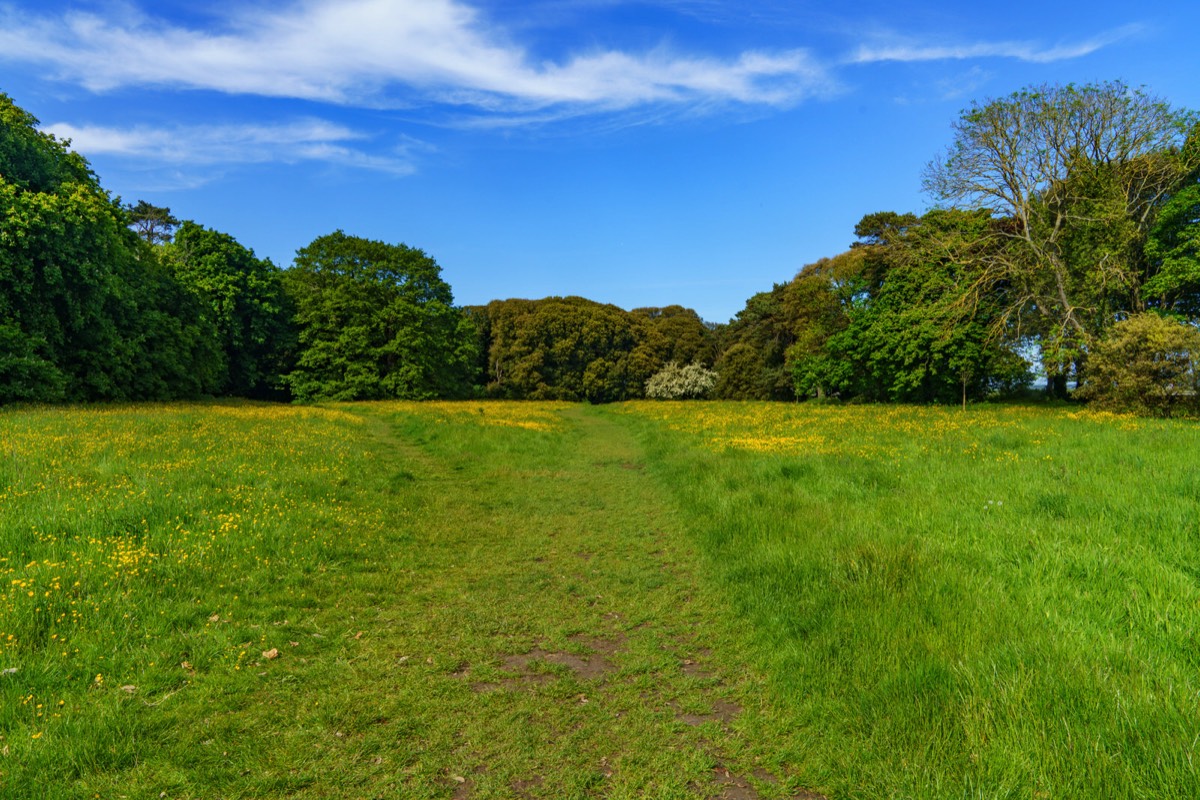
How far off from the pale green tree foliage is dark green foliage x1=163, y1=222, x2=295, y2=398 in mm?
42735

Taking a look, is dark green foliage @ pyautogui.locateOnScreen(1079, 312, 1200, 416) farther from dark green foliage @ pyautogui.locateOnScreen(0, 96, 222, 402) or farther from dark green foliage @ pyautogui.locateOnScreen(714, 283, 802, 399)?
dark green foliage @ pyautogui.locateOnScreen(0, 96, 222, 402)

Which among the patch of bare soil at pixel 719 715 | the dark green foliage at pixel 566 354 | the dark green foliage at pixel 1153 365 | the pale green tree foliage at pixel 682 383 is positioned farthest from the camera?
the dark green foliage at pixel 566 354

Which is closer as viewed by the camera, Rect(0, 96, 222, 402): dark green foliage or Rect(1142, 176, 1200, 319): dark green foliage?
Rect(0, 96, 222, 402): dark green foliage

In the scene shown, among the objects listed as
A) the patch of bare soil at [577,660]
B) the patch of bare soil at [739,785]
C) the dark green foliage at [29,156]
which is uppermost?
the dark green foliage at [29,156]

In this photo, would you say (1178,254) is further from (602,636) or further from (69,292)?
(69,292)

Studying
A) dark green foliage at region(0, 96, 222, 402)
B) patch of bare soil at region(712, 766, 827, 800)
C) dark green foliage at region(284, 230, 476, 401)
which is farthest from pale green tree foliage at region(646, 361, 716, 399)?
patch of bare soil at region(712, 766, 827, 800)

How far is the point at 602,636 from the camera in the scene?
20.4 feet

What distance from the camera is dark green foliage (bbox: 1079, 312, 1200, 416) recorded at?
22.6 meters

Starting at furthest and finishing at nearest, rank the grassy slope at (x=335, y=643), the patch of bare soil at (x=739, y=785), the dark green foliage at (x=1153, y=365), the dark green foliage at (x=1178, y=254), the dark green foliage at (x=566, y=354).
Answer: the dark green foliage at (x=566, y=354) → the dark green foliage at (x=1178, y=254) → the dark green foliage at (x=1153, y=365) → the grassy slope at (x=335, y=643) → the patch of bare soil at (x=739, y=785)

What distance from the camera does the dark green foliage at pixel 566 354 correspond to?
7275cm

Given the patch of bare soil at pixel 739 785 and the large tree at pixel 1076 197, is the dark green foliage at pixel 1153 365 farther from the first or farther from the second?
the patch of bare soil at pixel 739 785

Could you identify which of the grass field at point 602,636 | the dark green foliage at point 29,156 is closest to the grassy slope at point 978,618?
the grass field at point 602,636

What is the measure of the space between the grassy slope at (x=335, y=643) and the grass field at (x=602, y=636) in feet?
0.10

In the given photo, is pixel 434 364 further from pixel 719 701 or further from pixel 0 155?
pixel 719 701
